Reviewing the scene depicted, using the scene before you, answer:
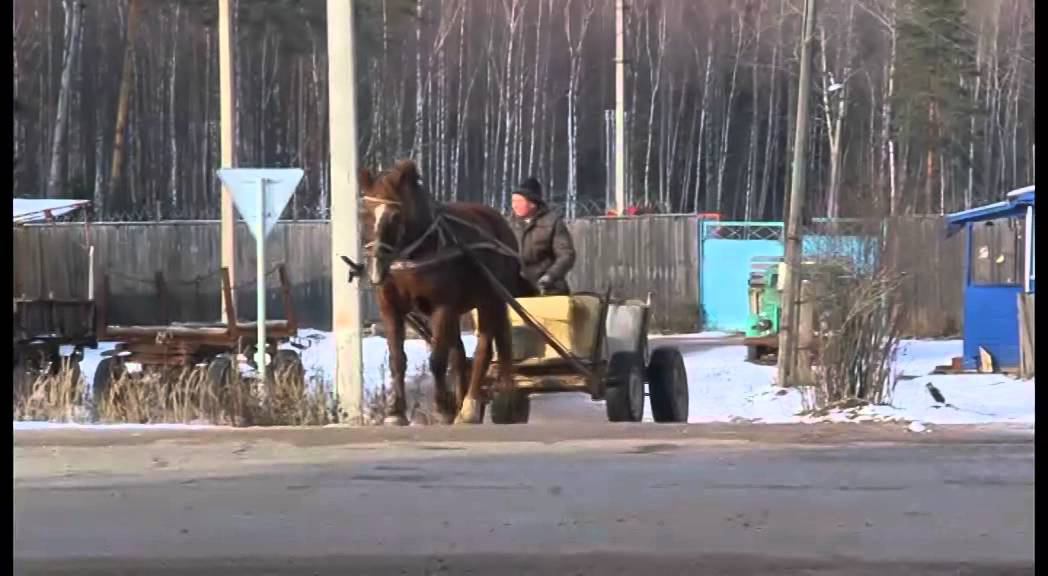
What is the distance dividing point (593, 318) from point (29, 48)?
14776 mm

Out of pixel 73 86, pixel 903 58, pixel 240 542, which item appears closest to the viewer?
pixel 240 542

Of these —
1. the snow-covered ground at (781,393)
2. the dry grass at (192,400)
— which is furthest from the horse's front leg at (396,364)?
the dry grass at (192,400)

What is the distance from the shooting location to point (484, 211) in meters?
9.11

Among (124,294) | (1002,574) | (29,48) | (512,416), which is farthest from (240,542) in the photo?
(29,48)

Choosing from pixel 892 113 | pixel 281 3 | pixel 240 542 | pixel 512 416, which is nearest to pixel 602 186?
pixel 892 113

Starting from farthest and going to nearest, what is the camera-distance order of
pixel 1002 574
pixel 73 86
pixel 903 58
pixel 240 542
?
pixel 73 86, pixel 903 58, pixel 240 542, pixel 1002 574

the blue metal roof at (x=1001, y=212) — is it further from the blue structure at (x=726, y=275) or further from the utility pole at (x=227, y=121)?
the utility pole at (x=227, y=121)

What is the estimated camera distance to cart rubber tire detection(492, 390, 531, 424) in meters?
9.64

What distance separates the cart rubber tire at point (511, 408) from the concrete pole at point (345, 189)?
100 centimetres

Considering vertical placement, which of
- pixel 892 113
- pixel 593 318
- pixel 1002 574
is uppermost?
pixel 892 113

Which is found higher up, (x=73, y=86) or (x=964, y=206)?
(x=73, y=86)

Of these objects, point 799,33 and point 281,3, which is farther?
point 281,3

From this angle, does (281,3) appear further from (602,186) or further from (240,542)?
(240,542)

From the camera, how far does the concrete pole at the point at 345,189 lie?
1017cm
